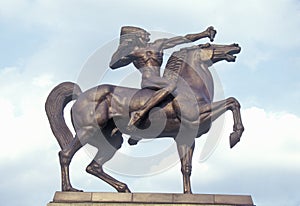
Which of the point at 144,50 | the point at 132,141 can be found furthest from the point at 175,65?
the point at 132,141

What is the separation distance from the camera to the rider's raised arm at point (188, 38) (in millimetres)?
10398

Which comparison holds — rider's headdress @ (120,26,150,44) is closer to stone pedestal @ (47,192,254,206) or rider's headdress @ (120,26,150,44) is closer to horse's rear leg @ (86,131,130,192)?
horse's rear leg @ (86,131,130,192)

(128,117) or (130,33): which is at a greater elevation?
(130,33)

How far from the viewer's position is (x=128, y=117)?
9734 millimetres

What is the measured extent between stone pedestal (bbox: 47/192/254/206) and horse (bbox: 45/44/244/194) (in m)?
0.33

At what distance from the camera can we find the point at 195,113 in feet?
31.7

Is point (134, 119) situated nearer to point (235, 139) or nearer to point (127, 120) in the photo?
point (127, 120)

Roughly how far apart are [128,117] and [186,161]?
116 cm

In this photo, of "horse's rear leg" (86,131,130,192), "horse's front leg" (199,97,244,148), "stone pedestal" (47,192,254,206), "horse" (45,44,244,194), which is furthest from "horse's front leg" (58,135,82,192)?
"horse's front leg" (199,97,244,148)

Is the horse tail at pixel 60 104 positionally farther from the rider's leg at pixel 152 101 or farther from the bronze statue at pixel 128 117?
the rider's leg at pixel 152 101

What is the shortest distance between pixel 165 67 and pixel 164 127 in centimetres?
122

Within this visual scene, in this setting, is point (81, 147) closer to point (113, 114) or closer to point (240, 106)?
point (113, 114)

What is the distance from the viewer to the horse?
31.7 feet

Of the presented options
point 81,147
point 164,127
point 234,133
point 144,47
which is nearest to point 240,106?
point 234,133
